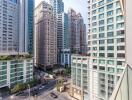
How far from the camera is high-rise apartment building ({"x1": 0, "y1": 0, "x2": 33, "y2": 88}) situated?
1507 centimetres

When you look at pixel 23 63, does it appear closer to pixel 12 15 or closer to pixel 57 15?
pixel 12 15

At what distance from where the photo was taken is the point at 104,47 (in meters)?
11.2

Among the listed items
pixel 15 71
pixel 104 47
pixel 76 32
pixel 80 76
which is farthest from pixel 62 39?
pixel 104 47

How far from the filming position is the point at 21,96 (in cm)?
1463

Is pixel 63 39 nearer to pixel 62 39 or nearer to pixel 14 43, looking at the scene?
pixel 62 39

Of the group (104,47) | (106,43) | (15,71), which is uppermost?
(106,43)

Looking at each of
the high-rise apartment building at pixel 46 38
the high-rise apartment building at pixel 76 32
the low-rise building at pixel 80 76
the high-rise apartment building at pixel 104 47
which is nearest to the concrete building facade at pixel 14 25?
the high-rise apartment building at pixel 46 38

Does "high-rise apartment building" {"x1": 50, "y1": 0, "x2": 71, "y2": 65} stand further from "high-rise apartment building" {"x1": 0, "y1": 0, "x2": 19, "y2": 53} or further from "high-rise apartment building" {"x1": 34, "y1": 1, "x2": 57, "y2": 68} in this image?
"high-rise apartment building" {"x1": 0, "y1": 0, "x2": 19, "y2": 53}

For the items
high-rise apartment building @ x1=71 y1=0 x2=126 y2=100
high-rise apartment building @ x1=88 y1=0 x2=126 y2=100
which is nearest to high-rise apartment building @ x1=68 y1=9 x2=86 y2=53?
high-rise apartment building @ x1=71 y1=0 x2=126 y2=100

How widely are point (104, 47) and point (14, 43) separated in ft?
49.3

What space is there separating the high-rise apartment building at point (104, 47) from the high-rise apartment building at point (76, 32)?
1611cm

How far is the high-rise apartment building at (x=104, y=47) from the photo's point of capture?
1024cm

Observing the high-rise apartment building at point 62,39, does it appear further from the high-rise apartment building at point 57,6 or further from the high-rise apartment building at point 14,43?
the high-rise apartment building at point 14,43

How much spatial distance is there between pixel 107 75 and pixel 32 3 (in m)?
19.6
